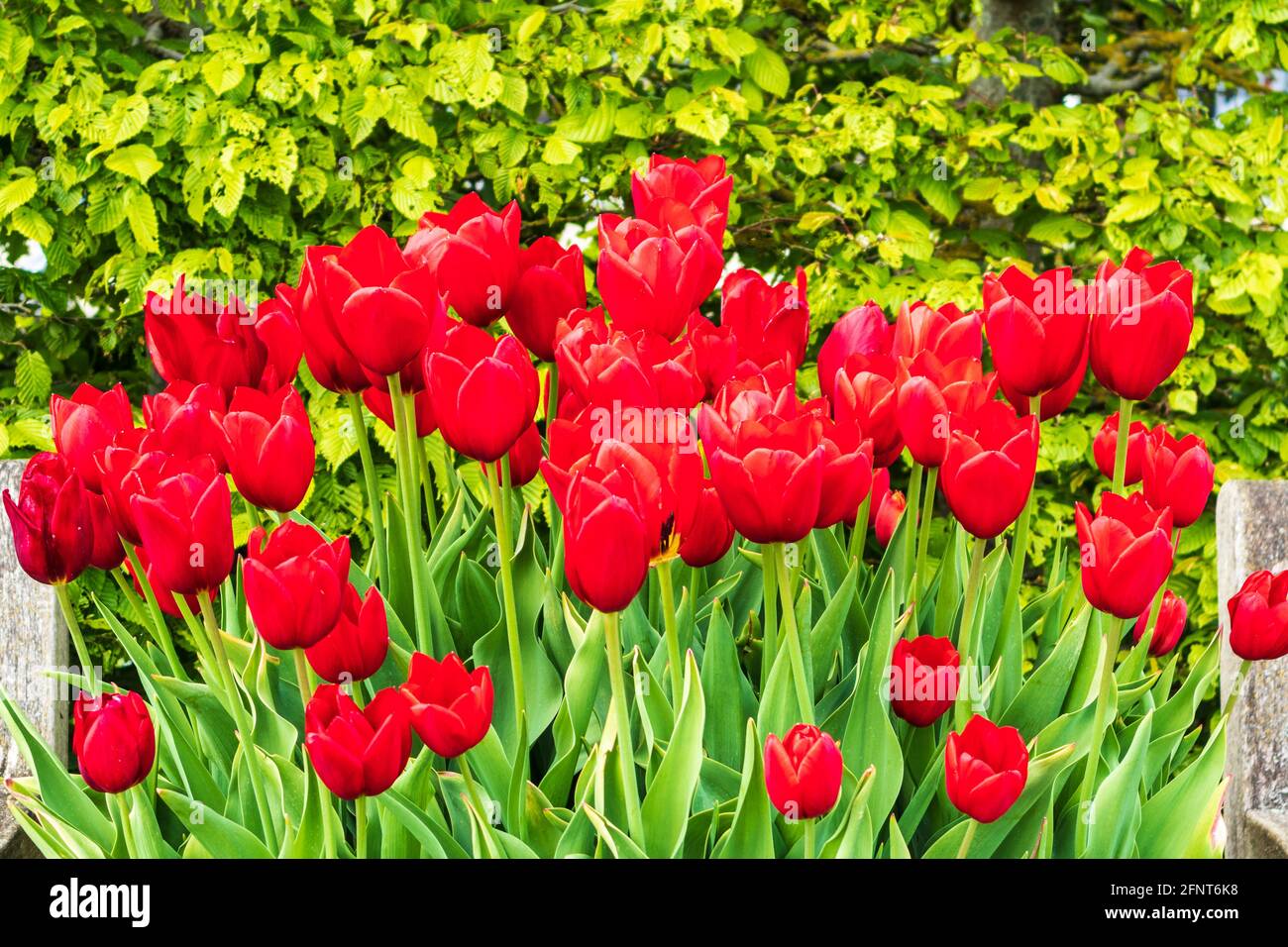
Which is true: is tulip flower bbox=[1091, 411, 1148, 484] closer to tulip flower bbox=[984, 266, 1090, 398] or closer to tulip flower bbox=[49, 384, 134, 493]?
tulip flower bbox=[984, 266, 1090, 398]

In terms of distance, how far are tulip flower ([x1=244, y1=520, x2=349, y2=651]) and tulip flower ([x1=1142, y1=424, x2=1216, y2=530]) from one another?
2.52ft

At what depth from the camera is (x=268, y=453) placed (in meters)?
1.12

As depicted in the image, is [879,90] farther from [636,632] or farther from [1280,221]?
[636,632]

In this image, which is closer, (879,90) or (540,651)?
(540,651)

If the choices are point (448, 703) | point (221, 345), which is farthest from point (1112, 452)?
point (221, 345)

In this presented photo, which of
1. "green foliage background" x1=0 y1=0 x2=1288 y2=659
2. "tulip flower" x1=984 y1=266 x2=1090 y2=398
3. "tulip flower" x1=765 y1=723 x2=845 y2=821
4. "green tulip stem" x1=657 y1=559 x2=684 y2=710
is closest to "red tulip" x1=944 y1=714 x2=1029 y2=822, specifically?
"tulip flower" x1=765 y1=723 x2=845 y2=821

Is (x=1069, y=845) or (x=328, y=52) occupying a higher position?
(x=328, y=52)

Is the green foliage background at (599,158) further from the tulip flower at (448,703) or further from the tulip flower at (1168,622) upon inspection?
the tulip flower at (448,703)

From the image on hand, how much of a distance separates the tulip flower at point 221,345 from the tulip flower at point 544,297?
0.22 meters

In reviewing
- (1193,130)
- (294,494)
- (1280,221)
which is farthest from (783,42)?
(294,494)

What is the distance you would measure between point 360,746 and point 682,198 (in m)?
0.69

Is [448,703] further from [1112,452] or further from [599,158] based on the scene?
[599,158]

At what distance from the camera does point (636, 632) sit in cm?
139
